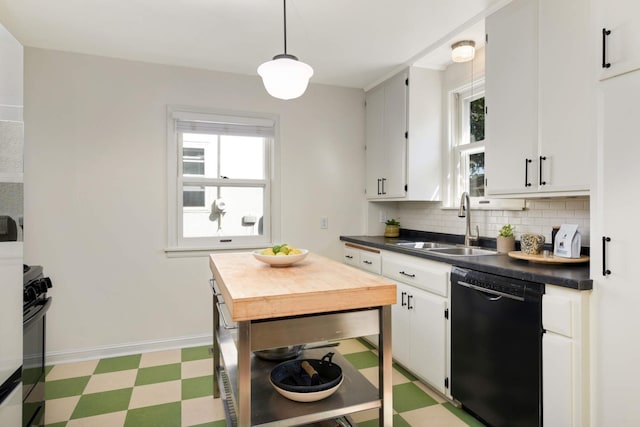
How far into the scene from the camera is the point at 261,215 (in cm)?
378

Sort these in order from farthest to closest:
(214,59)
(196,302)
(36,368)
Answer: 1. (196,302)
2. (214,59)
3. (36,368)

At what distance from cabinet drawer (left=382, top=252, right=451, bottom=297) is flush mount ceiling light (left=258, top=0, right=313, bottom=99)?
1.43 meters

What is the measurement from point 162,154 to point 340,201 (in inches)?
69.9

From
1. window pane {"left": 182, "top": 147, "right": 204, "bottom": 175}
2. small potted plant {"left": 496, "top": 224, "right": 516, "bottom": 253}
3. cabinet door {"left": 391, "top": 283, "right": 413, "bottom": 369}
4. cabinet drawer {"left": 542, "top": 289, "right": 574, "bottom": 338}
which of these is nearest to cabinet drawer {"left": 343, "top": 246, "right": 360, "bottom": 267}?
cabinet door {"left": 391, "top": 283, "right": 413, "bottom": 369}

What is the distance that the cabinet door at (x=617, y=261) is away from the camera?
1.51 metres

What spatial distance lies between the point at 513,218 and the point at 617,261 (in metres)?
1.22

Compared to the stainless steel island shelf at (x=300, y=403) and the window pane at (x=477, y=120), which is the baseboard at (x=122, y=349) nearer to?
the stainless steel island shelf at (x=300, y=403)

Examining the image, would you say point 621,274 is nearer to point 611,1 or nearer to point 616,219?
point 616,219

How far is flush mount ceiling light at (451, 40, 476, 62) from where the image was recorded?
2840 millimetres

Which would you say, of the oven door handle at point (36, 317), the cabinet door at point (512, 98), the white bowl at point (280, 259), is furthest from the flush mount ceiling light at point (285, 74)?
the oven door handle at point (36, 317)

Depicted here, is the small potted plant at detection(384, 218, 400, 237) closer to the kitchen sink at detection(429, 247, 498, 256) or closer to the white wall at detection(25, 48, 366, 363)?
the kitchen sink at detection(429, 247, 498, 256)

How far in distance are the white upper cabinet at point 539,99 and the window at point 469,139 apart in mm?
674

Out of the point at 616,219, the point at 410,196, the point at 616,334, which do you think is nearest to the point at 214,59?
the point at 410,196

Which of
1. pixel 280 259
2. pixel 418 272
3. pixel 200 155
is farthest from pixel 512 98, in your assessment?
pixel 200 155
